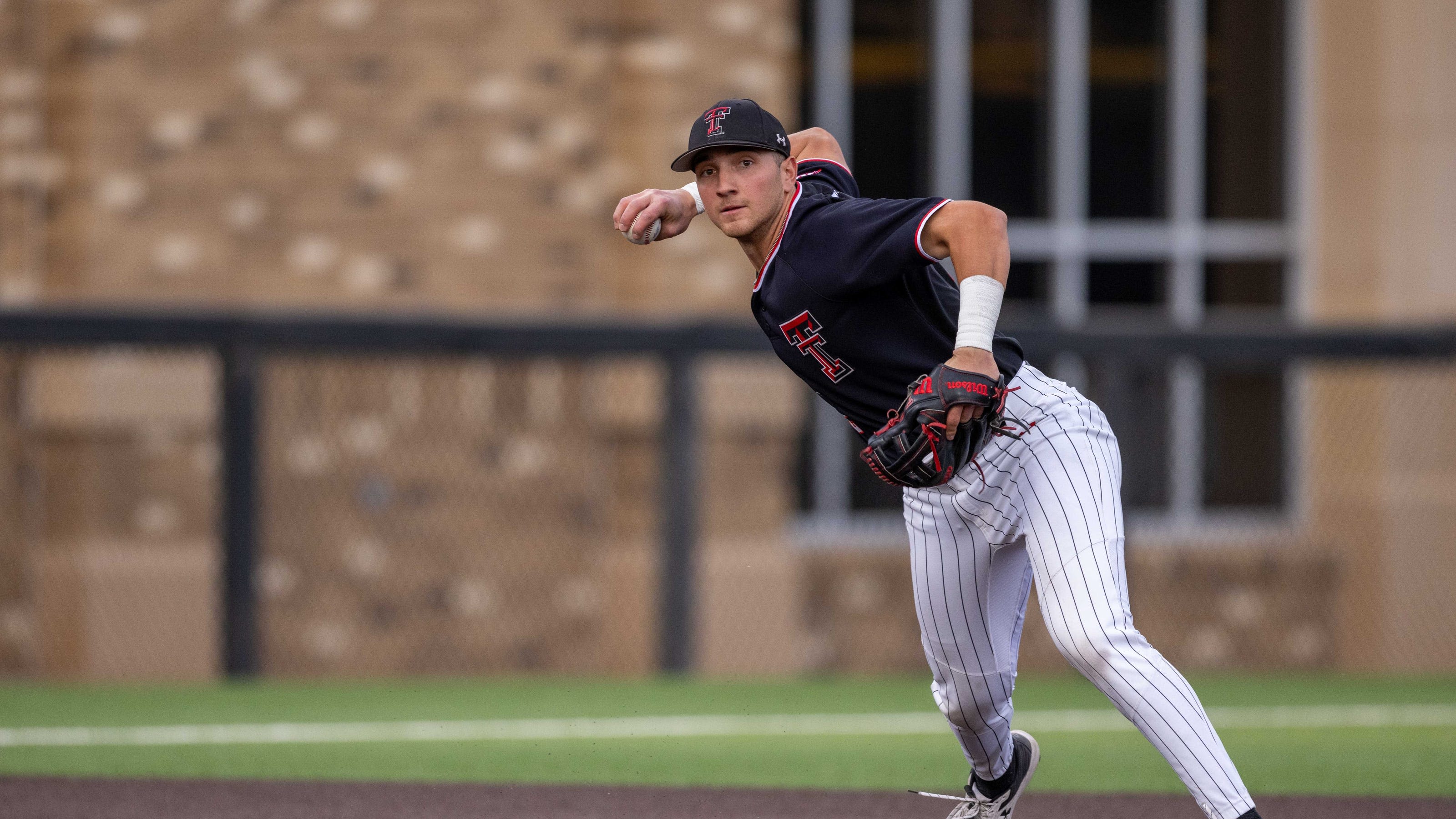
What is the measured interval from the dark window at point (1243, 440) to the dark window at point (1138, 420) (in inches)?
22.0

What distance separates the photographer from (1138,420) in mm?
11148

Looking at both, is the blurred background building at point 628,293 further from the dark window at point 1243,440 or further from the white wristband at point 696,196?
the white wristband at point 696,196

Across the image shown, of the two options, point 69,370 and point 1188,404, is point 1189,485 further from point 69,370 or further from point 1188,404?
point 69,370

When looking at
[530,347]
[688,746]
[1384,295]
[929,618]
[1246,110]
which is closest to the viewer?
[929,618]

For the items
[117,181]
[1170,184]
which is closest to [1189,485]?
[1170,184]

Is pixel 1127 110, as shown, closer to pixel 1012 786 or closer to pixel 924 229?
pixel 1012 786

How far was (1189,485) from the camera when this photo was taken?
39.2 feet

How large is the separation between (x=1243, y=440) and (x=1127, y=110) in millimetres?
2411

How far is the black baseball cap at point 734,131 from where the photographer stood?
439 cm

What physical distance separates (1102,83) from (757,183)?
8230 mm

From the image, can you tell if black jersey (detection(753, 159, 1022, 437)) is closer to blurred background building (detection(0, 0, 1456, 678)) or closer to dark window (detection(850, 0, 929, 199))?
blurred background building (detection(0, 0, 1456, 678))

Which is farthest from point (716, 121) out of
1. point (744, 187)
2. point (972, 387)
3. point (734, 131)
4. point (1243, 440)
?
point (1243, 440)

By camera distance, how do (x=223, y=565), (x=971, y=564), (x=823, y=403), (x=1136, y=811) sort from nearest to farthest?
(x=971, y=564)
(x=1136, y=811)
(x=223, y=565)
(x=823, y=403)

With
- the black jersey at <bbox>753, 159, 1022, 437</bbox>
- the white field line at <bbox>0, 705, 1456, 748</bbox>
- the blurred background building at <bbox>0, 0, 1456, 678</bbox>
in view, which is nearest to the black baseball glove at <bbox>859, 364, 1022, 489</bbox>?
the black jersey at <bbox>753, 159, 1022, 437</bbox>
